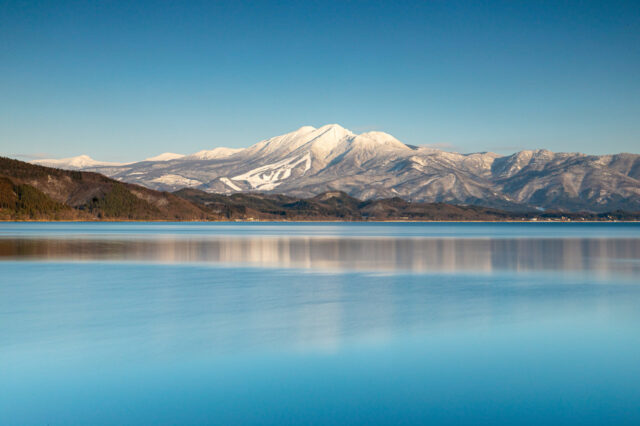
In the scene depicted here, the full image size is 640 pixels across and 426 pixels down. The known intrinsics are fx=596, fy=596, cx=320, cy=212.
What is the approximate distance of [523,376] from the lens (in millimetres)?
13508

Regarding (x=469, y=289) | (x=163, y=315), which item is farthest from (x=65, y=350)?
(x=469, y=289)

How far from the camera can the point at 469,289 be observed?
29.7 metres

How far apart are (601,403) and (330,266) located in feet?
105

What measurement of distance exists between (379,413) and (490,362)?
191 inches

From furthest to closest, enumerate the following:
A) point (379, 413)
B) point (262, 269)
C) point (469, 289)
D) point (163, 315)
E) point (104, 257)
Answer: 1. point (104, 257)
2. point (262, 269)
3. point (469, 289)
4. point (163, 315)
5. point (379, 413)

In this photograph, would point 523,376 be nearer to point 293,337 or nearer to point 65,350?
point 293,337

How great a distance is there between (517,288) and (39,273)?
28.0 metres

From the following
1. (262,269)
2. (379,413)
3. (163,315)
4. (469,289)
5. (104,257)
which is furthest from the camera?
(104,257)

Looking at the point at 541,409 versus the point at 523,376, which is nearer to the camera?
the point at 541,409

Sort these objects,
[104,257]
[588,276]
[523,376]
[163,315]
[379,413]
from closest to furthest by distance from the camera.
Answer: [379,413] < [523,376] < [163,315] < [588,276] < [104,257]

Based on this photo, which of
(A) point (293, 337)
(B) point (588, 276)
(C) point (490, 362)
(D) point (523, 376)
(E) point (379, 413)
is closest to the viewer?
(E) point (379, 413)

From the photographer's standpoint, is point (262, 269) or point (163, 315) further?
point (262, 269)

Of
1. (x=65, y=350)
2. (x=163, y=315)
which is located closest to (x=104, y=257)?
(x=163, y=315)

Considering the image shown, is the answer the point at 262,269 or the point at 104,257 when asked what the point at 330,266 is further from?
the point at 104,257
